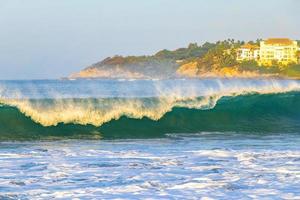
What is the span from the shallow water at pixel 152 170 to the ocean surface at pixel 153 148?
2 centimetres

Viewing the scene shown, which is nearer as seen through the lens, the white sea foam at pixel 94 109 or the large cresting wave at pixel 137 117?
the large cresting wave at pixel 137 117

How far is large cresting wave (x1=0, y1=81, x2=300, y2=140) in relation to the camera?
22872 millimetres

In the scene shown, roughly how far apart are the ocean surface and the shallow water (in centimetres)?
2

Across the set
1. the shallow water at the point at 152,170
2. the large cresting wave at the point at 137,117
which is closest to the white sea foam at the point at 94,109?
the large cresting wave at the point at 137,117

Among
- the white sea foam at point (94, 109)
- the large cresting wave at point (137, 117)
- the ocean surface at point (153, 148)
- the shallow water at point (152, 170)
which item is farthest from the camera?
the white sea foam at point (94, 109)

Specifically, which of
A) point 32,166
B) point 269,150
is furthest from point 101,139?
point 32,166

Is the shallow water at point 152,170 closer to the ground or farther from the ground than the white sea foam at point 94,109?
closer to the ground

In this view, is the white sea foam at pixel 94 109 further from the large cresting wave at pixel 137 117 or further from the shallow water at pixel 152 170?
the shallow water at pixel 152 170

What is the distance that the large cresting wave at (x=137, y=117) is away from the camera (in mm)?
22872

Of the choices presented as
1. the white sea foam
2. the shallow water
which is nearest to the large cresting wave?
the white sea foam

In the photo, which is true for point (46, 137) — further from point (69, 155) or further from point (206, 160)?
point (206, 160)

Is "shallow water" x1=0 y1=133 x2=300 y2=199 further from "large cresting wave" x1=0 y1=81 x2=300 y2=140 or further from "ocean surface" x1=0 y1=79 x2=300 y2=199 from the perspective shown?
"large cresting wave" x1=0 y1=81 x2=300 y2=140

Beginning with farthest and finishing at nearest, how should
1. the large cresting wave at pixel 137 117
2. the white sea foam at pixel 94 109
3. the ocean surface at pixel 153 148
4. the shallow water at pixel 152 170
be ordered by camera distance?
1. the white sea foam at pixel 94 109
2. the large cresting wave at pixel 137 117
3. the ocean surface at pixel 153 148
4. the shallow water at pixel 152 170

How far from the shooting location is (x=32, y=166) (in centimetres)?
1357
